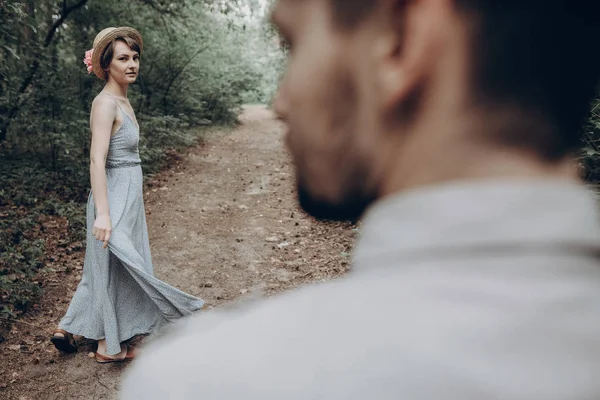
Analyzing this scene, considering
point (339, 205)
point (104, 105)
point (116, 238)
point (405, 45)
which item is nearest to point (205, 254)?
point (116, 238)

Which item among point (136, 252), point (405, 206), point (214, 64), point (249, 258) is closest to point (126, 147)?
point (136, 252)

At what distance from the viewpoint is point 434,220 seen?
0.56 meters

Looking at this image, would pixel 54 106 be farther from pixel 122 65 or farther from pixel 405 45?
→ pixel 405 45

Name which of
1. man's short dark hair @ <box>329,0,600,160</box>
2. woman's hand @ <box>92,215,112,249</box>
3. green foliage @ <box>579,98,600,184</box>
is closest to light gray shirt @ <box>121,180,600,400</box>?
man's short dark hair @ <box>329,0,600,160</box>

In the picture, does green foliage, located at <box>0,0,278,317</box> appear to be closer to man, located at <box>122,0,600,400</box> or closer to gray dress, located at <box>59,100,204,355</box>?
gray dress, located at <box>59,100,204,355</box>

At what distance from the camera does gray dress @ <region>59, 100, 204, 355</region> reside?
11.4 feet

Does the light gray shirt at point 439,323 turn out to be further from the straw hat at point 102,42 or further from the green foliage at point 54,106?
the green foliage at point 54,106

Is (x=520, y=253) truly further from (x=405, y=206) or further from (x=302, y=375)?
(x=302, y=375)

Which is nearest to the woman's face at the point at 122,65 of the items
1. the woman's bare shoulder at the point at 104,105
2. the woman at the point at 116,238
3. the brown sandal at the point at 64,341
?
the woman at the point at 116,238

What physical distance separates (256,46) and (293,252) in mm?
25053

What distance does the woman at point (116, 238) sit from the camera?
3.34m

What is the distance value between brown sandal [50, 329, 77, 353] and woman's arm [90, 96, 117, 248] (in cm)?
Answer: 96

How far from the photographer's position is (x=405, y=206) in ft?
1.96

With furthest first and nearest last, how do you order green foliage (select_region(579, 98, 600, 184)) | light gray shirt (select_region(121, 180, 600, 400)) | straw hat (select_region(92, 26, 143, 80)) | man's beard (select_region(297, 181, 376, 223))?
straw hat (select_region(92, 26, 143, 80)) < green foliage (select_region(579, 98, 600, 184)) < man's beard (select_region(297, 181, 376, 223)) < light gray shirt (select_region(121, 180, 600, 400))
